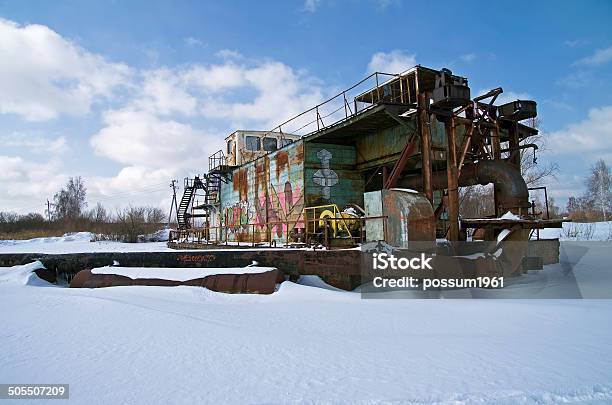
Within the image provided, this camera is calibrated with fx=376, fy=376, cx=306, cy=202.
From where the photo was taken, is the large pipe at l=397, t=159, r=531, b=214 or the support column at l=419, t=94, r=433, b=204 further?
the support column at l=419, t=94, r=433, b=204

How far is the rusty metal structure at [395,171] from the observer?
8.49 m

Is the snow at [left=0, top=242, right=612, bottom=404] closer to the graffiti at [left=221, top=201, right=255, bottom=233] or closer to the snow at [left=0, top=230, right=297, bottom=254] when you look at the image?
the snow at [left=0, top=230, right=297, bottom=254]

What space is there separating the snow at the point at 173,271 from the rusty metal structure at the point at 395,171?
1677mm

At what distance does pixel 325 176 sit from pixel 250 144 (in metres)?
7.81

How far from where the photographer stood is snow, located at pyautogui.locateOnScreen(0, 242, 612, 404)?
2.78m

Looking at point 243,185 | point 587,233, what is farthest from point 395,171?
point 587,233

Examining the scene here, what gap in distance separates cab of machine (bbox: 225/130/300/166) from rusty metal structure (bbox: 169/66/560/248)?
5.8 inches

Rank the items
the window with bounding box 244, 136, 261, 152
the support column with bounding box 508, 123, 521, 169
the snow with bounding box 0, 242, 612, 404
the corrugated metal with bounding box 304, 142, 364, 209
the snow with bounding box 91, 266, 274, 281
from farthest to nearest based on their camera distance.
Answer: the window with bounding box 244, 136, 261, 152 → the corrugated metal with bounding box 304, 142, 364, 209 → the support column with bounding box 508, 123, 521, 169 → the snow with bounding box 91, 266, 274, 281 → the snow with bounding box 0, 242, 612, 404

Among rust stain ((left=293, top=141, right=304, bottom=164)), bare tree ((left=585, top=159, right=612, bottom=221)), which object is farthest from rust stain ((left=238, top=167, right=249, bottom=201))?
bare tree ((left=585, top=159, right=612, bottom=221))

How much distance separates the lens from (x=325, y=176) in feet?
46.5

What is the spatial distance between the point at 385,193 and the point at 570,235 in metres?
19.8

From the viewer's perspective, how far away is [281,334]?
171 inches

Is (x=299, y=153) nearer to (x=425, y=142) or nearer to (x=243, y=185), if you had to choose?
(x=425, y=142)

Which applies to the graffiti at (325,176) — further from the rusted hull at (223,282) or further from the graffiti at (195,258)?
the rusted hull at (223,282)
